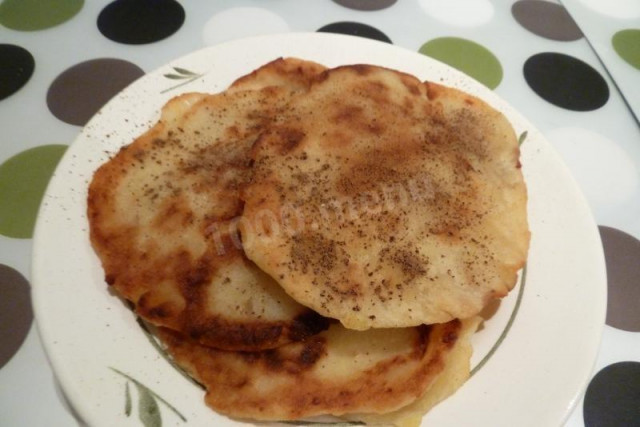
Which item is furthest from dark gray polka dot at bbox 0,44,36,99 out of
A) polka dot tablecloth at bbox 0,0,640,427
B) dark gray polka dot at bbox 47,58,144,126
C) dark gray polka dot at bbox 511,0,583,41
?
dark gray polka dot at bbox 511,0,583,41

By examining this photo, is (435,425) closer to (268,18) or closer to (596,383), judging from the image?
(596,383)

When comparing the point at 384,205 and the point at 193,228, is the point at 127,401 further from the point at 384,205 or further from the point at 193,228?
the point at 384,205

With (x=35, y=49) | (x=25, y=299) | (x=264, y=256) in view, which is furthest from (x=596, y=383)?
(x=35, y=49)

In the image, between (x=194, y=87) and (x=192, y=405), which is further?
(x=194, y=87)

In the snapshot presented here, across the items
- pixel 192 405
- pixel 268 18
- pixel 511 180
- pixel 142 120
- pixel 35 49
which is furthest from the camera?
pixel 268 18

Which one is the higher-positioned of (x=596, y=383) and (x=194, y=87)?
(x=194, y=87)

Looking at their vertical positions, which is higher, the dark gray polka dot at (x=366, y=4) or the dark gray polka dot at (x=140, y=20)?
the dark gray polka dot at (x=140, y=20)

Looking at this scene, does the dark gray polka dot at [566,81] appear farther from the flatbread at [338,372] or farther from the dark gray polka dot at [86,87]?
the dark gray polka dot at [86,87]

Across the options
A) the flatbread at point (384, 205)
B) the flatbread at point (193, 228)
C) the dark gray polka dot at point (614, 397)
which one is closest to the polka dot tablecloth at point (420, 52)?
the dark gray polka dot at point (614, 397)

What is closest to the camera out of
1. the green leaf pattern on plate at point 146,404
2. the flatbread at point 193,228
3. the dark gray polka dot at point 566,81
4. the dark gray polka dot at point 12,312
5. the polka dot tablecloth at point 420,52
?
the green leaf pattern on plate at point 146,404
